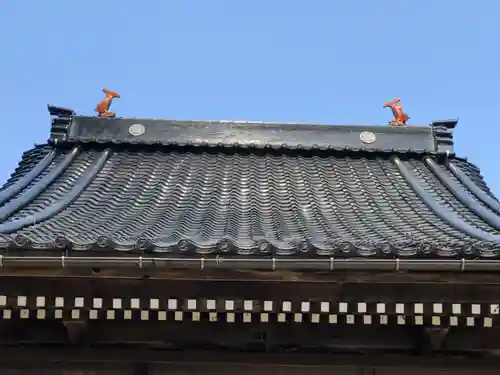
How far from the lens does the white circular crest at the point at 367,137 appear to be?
8453 mm

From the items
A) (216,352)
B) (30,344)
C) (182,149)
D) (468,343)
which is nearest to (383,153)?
(182,149)

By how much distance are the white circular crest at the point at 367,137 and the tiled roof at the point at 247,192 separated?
0.05ft

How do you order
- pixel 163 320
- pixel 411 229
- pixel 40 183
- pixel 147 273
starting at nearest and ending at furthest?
1. pixel 147 273
2. pixel 163 320
3. pixel 411 229
4. pixel 40 183

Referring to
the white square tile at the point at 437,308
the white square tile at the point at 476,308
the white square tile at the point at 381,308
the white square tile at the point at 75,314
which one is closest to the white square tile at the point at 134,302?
the white square tile at the point at 75,314

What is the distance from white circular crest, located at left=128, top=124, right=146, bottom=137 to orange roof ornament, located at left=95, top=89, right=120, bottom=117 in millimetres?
525

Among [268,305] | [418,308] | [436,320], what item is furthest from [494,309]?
[268,305]

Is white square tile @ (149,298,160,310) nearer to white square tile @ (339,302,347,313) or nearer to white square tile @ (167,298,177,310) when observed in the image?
white square tile @ (167,298,177,310)

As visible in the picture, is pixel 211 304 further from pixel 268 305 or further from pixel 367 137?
pixel 367 137

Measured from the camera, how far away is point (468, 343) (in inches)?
191

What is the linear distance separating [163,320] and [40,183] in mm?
2994

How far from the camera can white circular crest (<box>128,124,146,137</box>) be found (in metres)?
8.36

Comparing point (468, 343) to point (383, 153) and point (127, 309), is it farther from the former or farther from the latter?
point (383, 153)

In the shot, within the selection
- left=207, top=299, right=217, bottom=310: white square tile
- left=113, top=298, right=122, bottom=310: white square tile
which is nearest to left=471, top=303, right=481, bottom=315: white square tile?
left=207, top=299, right=217, bottom=310: white square tile

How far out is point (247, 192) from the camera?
6895 mm
